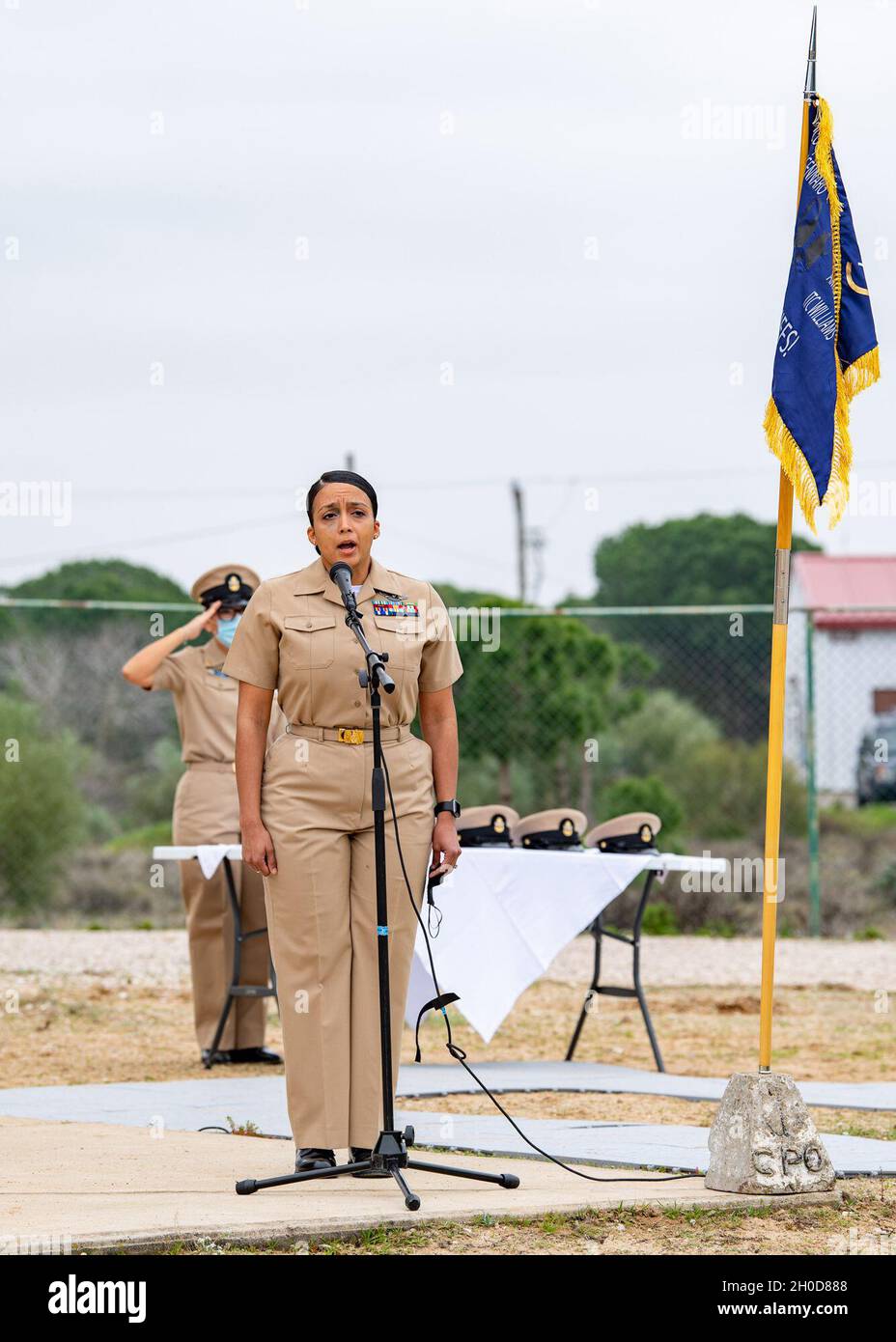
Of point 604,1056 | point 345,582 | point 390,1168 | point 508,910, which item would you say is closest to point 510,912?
point 508,910

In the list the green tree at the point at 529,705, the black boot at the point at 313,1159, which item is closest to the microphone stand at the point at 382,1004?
the black boot at the point at 313,1159

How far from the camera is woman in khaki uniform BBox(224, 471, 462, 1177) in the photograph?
564cm

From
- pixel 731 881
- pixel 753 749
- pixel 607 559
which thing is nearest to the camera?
pixel 731 881

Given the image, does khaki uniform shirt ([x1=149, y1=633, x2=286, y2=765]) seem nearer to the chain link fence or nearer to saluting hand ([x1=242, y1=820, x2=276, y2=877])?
saluting hand ([x1=242, y1=820, x2=276, y2=877])

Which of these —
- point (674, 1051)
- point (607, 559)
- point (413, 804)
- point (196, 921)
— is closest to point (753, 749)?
point (674, 1051)

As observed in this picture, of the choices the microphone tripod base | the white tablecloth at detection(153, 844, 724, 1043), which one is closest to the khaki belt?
the microphone tripod base

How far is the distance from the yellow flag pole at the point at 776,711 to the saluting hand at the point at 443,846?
0.93 m

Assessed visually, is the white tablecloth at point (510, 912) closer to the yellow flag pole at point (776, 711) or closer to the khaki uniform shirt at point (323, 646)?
the yellow flag pole at point (776, 711)

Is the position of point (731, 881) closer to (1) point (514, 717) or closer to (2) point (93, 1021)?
(1) point (514, 717)

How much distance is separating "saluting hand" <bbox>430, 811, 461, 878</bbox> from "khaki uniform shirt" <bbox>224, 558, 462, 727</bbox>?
1.09 feet

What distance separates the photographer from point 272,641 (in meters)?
5.71

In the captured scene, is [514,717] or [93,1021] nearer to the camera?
[93,1021]

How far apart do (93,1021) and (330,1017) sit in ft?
18.0

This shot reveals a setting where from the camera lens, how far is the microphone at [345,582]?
5.58 m
